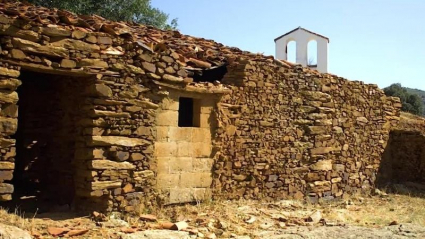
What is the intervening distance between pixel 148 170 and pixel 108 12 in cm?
1188

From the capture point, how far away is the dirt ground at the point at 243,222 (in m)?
6.06

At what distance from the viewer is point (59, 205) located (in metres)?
7.17

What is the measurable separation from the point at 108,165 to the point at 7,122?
1.57 m

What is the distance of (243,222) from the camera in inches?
298

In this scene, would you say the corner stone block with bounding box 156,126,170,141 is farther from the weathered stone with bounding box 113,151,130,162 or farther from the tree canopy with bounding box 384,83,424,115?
the tree canopy with bounding box 384,83,424,115

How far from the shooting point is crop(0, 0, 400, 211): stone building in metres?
6.41

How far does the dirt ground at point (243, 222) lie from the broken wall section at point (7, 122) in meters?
0.40

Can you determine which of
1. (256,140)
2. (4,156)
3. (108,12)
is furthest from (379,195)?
(108,12)

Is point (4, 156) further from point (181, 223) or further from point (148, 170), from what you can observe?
point (181, 223)

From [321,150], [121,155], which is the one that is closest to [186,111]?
[121,155]

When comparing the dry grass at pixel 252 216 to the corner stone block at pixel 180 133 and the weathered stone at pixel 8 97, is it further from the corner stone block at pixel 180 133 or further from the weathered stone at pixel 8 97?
the weathered stone at pixel 8 97

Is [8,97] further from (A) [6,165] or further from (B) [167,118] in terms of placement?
(B) [167,118]

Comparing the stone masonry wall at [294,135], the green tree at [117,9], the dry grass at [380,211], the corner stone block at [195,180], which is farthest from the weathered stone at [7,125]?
the green tree at [117,9]

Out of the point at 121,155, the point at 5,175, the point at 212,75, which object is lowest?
the point at 5,175
